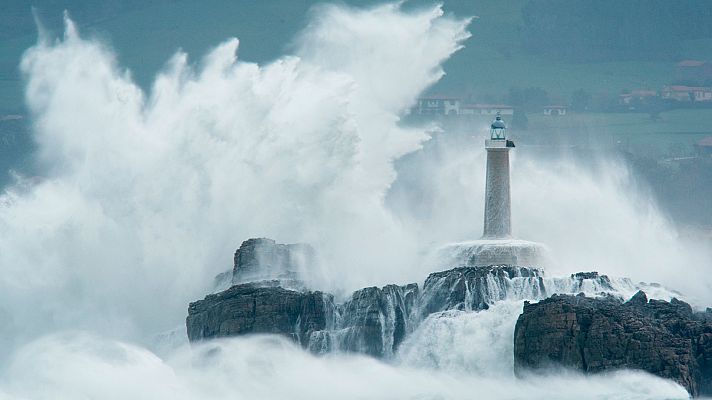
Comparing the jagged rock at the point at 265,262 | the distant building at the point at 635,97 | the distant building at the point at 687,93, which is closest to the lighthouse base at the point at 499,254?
the jagged rock at the point at 265,262

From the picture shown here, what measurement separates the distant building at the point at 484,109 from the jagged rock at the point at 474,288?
49.2 m

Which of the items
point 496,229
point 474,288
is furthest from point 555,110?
point 474,288

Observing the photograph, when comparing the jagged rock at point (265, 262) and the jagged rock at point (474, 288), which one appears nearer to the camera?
the jagged rock at point (474, 288)

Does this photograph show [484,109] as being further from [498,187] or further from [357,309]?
[357,309]

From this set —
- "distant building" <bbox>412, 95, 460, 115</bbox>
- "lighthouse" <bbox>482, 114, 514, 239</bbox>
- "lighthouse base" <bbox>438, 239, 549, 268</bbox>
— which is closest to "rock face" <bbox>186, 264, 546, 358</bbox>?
"lighthouse base" <bbox>438, 239, 549, 268</bbox>

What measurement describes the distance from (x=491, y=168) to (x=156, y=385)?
13.0m

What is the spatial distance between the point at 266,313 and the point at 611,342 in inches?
422

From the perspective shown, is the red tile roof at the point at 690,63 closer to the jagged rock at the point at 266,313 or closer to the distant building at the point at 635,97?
the distant building at the point at 635,97

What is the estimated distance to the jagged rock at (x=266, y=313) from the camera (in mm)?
66250

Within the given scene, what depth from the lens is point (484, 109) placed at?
117 m

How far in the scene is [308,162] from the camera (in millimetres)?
74688

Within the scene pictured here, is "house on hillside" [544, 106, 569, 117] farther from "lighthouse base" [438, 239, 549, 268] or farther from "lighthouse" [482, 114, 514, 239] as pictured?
"lighthouse base" [438, 239, 549, 268]

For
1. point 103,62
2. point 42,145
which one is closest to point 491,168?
point 103,62

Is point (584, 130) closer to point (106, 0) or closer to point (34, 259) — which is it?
point (106, 0)
